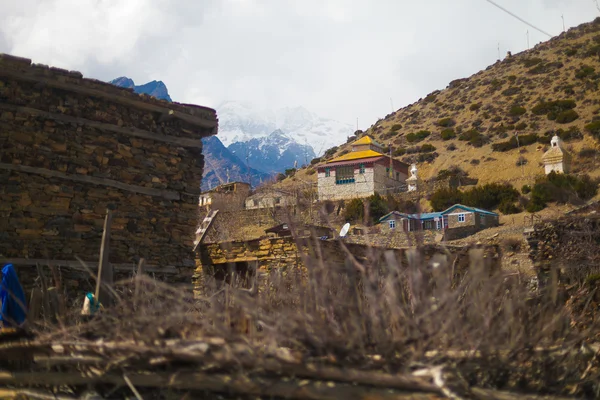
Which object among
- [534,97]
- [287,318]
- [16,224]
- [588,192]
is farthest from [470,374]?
[534,97]

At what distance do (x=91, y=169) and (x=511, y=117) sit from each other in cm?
4559

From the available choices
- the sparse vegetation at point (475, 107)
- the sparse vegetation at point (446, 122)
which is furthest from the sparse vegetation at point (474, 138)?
the sparse vegetation at point (475, 107)

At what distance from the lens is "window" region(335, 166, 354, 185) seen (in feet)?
141

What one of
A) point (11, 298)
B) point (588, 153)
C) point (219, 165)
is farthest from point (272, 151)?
point (11, 298)

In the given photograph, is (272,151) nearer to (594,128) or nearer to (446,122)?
(446,122)

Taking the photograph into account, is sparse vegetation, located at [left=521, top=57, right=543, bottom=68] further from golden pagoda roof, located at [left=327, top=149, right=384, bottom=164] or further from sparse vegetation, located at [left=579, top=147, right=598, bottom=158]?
golden pagoda roof, located at [left=327, top=149, right=384, bottom=164]

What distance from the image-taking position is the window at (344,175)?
42.9 meters

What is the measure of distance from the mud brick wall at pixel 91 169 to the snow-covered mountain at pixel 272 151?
111459 mm

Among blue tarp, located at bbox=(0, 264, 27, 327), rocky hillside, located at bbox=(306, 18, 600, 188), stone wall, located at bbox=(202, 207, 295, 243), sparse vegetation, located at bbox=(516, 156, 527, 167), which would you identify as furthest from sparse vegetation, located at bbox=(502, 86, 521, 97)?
blue tarp, located at bbox=(0, 264, 27, 327)

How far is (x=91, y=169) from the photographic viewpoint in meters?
9.03

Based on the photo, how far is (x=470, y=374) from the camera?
3.44m

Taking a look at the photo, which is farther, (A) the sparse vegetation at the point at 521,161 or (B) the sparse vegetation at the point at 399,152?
(B) the sparse vegetation at the point at 399,152

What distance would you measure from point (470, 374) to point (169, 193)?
7.17 metres

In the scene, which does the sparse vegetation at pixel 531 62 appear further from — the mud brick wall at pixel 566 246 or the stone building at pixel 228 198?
the mud brick wall at pixel 566 246
